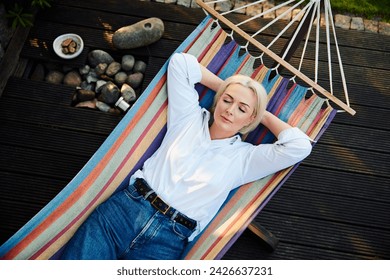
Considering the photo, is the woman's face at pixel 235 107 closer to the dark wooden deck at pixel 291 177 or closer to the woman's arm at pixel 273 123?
the woman's arm at pixel 273 123

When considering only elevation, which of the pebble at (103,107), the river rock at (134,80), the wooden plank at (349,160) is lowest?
the pebble at (103,107)

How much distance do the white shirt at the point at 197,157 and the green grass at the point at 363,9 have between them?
171cm

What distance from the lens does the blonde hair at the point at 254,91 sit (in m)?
2.06

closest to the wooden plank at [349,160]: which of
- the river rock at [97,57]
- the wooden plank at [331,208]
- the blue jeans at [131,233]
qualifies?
the wooden plank at [331,208]

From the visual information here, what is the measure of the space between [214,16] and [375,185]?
149 centimetres

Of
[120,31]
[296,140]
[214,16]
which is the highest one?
[214,16]

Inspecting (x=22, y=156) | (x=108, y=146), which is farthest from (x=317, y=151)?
(x=22, y=156)

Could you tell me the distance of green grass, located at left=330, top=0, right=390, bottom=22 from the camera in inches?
131

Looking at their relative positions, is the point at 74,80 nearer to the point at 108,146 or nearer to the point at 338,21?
the point at 108,146

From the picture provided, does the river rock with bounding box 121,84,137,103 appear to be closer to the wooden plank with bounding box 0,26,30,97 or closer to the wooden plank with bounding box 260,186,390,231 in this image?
the wooden plank with bounding box 0,26,30,97

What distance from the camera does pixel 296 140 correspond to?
204 centimetres

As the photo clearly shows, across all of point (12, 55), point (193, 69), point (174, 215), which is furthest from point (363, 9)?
point (12, 55)

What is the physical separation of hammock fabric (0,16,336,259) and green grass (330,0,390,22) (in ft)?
4.79

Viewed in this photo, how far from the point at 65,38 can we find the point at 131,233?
5.34ft
